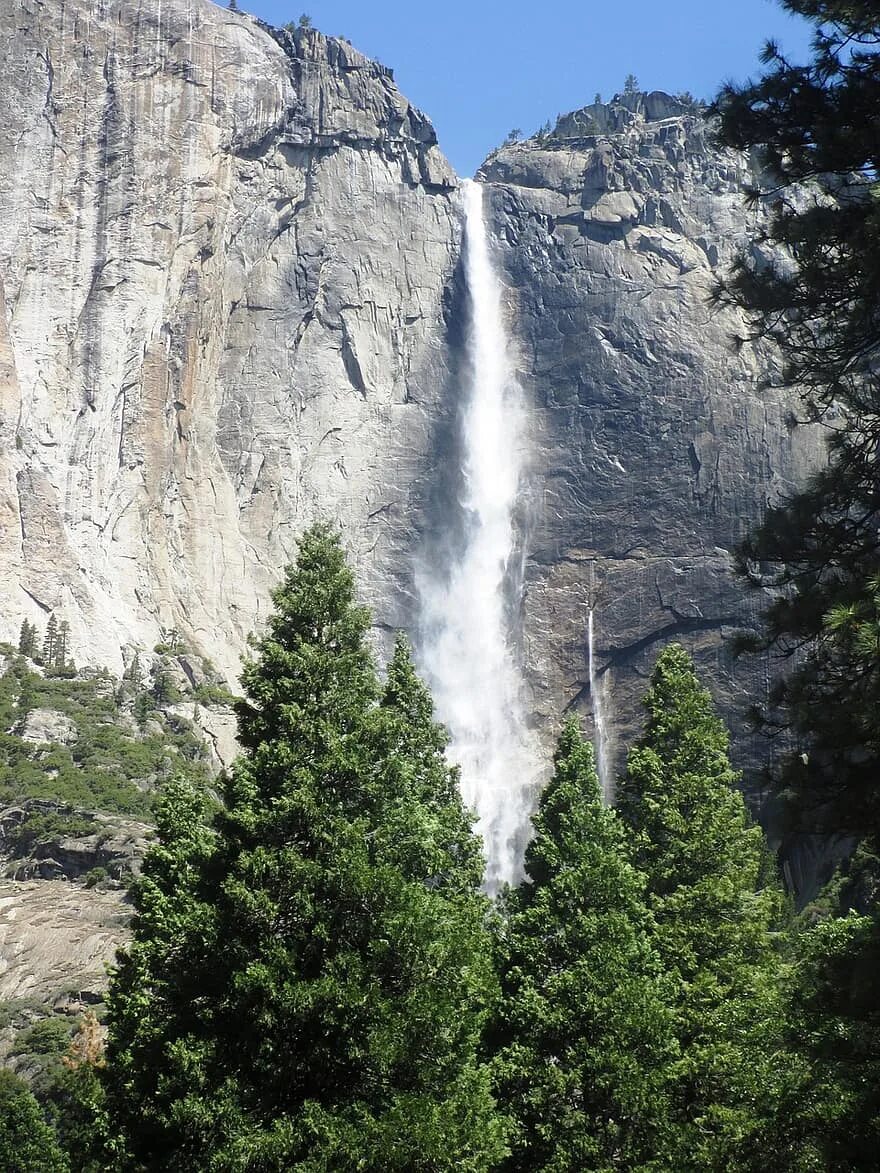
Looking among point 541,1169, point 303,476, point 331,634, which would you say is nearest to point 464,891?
point 541,1169

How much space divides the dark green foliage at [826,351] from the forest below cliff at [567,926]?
32 mm

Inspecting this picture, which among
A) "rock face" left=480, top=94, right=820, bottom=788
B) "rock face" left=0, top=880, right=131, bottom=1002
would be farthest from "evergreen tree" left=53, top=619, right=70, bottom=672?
"rock face" left=480, top=94, right=820, bottom=788

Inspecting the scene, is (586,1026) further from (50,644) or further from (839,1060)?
(50,644)

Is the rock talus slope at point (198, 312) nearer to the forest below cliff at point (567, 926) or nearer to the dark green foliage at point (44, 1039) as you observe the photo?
the dark green foliage at point (44, 1039)

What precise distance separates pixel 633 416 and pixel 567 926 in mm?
62805

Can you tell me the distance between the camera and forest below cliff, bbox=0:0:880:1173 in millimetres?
12438

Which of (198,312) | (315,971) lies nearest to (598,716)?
(198,312)

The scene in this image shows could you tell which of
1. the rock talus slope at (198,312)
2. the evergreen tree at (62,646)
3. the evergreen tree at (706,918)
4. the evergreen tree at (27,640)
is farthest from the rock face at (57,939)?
the evergreen tree at (706,918)

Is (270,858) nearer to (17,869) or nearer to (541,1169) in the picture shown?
(541,1169)

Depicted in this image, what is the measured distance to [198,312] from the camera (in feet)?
258

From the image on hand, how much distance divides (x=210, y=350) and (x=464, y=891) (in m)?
63.0

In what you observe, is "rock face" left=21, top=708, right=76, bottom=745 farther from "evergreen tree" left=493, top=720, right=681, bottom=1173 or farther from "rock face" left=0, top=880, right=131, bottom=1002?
"evergreen tree" left=493, top=720, right=681, bottom=1173

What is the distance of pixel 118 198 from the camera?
78938mm

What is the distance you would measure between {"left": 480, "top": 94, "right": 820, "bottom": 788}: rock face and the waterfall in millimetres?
389
